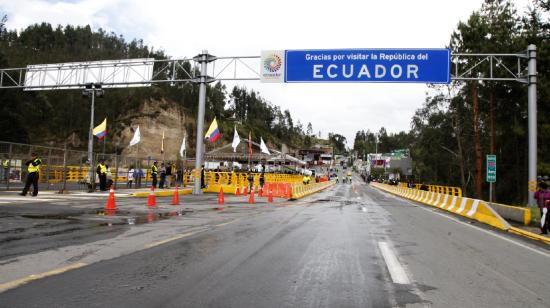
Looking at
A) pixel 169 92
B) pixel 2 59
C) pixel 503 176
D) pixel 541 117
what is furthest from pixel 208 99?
pixel 541 117

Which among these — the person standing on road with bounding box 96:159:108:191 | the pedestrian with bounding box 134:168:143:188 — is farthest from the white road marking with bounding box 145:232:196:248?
the pedestrian with bounding box 134:168:143:188

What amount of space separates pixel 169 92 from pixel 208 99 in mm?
32566

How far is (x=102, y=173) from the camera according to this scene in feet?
78.3

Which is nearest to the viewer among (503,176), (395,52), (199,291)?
(199,291)

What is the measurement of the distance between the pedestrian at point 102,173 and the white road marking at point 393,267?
18493 mm

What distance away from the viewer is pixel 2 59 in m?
61.6

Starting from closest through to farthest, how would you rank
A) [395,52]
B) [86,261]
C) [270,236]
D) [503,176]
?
1. [86,261]
2. [270,236]
3. [395,52]
4. [503,176]

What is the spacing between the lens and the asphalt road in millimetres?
4758

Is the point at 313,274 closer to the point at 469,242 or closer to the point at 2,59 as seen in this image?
the point at 469,242

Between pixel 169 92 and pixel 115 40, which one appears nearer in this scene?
pixel 169 92

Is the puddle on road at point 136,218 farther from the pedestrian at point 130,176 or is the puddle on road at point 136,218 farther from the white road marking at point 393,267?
the pedestrian at point 130,176

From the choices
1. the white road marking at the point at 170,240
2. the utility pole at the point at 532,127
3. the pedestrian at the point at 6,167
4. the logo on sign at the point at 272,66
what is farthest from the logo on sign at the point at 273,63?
the white road marking at the point at 170,240

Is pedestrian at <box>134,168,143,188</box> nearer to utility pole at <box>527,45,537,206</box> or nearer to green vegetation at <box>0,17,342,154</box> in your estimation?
utility pole at <box>527,45,537,206</box>

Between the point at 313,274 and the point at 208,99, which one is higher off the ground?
the point at 208,99
